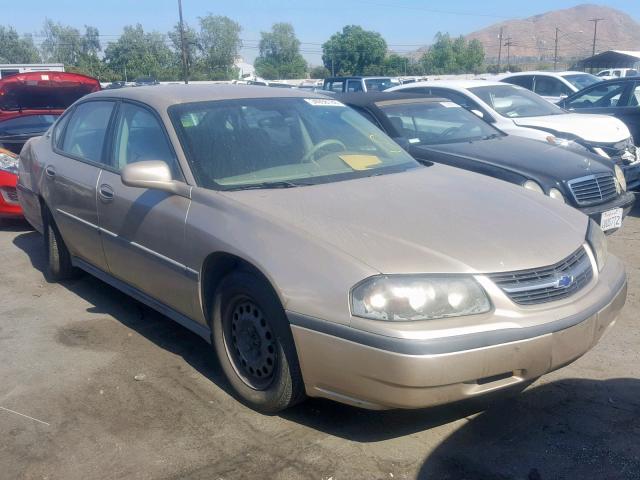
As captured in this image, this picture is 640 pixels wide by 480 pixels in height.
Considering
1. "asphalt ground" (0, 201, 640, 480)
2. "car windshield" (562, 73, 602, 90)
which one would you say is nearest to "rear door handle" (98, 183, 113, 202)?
"asphalt ground" (0, 201, 640, 480)

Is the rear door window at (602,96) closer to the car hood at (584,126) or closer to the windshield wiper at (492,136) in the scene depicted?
the car hood at (584,126)

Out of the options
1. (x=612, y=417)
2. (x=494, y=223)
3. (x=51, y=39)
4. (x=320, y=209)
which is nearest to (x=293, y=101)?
(x=320, y=209)

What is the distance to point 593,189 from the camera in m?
6.18

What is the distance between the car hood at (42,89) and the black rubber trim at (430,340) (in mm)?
6855

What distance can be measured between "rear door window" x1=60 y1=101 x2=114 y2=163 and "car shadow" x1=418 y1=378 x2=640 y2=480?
9.90 ft

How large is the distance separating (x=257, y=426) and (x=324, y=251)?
3.23 ft

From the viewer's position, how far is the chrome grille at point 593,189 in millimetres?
6055

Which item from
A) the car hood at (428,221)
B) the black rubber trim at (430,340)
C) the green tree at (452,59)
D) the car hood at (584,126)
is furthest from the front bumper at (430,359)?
the green tree at (452,59)

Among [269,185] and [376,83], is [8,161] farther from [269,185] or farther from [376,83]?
[376,83]

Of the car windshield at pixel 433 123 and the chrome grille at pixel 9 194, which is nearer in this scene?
the car windshield at pixel 433 123

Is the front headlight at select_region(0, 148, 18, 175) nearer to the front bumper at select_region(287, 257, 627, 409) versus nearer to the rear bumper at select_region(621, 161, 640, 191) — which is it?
the front bumper at select_region(287, 257, 627, 409)

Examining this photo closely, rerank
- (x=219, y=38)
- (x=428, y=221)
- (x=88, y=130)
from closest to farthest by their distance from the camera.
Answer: (x=428, y=221) → (x=88, y=130) → (x=219, y=38)

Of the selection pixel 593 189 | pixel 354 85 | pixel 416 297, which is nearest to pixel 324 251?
pixel 416 297

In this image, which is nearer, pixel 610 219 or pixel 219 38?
pixel 610 219
